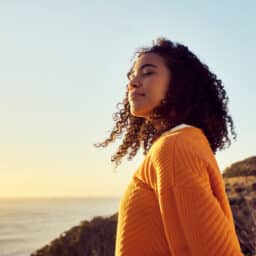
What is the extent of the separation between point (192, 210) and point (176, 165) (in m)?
0.13

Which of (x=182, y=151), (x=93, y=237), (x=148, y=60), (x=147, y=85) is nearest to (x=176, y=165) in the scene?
(x=182, y=151)

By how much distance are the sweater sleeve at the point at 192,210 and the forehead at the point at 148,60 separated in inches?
18.8

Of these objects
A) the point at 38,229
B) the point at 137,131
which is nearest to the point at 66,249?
the point at 137,131

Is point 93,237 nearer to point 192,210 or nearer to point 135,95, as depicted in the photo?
point 135,95

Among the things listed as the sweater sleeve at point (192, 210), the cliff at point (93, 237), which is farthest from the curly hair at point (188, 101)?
the cliff at point (93, 237)

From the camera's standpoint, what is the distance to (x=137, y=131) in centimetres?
233

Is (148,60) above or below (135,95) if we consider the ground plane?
above

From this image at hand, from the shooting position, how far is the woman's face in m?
1.96

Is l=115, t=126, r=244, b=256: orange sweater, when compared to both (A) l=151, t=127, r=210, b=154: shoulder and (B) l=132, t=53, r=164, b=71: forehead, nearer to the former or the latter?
(A) l=151, t=127, r=210, b=154: shoulder

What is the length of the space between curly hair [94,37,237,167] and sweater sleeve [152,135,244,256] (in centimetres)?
35

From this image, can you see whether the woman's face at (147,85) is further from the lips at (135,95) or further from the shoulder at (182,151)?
the shoulder at (182,151)

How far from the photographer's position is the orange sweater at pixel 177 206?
1560mm

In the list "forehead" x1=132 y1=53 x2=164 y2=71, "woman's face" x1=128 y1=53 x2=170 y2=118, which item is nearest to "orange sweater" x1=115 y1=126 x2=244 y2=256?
"woman's face" x1=128 y1=53 x2=170 y2=118

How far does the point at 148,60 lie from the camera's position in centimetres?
205
